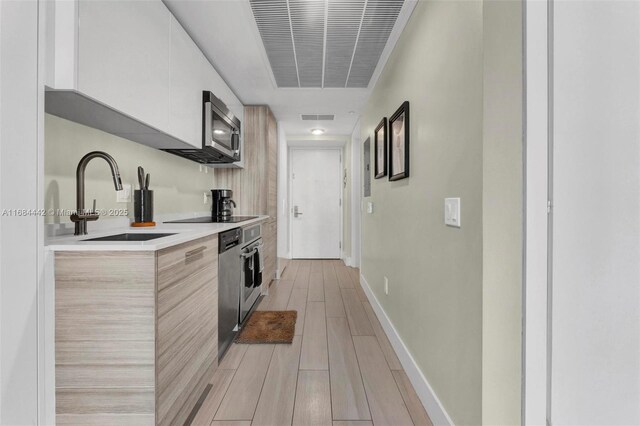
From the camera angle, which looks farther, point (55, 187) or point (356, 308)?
point (356, 308)

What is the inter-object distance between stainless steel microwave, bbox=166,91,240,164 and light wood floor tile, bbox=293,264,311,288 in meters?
1.85

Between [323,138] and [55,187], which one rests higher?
[323,138]

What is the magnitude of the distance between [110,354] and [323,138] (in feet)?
16.0

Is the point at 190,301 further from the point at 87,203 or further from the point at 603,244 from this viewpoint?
the point at 603,244

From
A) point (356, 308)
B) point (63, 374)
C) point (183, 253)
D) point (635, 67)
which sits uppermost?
point (635, 67)

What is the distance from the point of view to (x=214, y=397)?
172cm

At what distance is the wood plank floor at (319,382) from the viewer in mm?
1565

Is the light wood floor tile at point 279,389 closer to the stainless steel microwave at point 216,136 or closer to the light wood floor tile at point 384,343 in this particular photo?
the light wood floor tile at point 384,343

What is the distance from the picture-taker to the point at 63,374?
3.84ft

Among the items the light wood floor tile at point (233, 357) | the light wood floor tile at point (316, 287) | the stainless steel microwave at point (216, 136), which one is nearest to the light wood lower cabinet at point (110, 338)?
the light wood floor tile at point (233, 357)

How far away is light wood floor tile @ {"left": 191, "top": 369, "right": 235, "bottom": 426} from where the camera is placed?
156 centimetres

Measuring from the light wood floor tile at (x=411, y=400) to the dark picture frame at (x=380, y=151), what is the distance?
1.54 m

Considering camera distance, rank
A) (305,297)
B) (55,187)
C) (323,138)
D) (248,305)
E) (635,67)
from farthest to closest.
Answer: (323,138) → (305,297) → (248,305) → (55,187) → (635,67)

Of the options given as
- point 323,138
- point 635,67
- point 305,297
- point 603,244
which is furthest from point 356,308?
point 323,138
